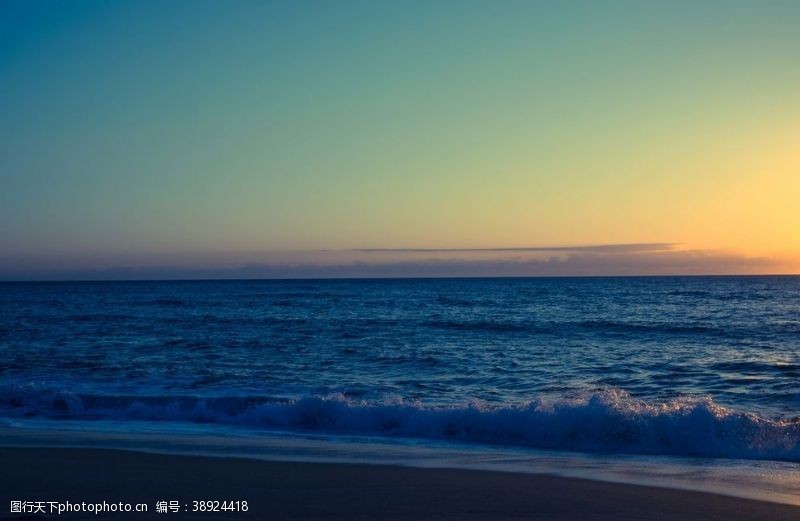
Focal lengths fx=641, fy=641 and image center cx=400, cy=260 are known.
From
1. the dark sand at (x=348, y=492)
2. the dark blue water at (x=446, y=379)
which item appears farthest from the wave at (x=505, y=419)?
the dark sand at (x=348, y=492)

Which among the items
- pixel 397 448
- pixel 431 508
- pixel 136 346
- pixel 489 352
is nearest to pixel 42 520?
pixel 431 508

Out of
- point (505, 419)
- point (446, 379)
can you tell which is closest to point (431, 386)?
point (446, 379)

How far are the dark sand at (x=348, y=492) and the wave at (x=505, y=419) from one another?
320 centimetres

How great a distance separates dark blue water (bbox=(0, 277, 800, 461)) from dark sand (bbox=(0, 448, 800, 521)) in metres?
3.37

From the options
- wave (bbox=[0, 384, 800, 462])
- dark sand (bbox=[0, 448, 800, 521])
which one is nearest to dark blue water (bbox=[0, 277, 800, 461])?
wave (bbox=[0, 384, 800, 462])

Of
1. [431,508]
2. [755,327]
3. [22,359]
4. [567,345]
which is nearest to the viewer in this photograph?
[431,508]

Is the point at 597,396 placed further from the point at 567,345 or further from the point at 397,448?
the point at 567,345

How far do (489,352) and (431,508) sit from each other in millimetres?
16783

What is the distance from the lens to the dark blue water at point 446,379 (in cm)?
1126

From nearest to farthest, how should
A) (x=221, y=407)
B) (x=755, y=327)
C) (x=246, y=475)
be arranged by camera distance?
(x=246, y=475)
(x=221, y=407)
(x=755, y=327)

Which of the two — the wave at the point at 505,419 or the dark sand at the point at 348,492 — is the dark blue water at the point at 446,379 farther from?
the dark sand at the point at 348,492

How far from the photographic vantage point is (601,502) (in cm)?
707

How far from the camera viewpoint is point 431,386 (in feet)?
54.2

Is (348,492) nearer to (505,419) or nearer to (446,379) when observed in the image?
(505,419)
